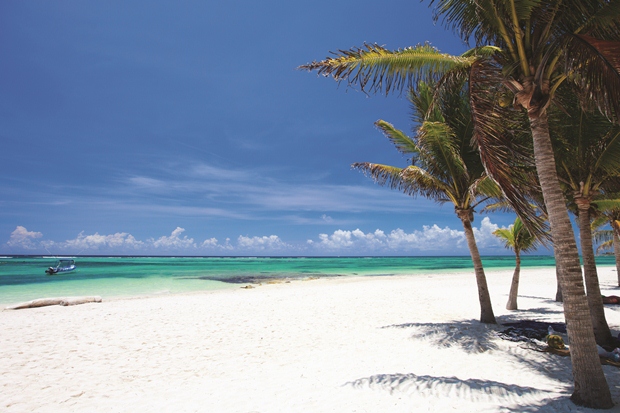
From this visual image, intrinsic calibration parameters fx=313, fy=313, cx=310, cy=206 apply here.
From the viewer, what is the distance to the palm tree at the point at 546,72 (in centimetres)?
358

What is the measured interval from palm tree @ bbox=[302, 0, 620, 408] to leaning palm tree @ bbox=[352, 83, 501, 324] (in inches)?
Result: 99.6

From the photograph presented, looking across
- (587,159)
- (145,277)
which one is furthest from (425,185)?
(145,277)

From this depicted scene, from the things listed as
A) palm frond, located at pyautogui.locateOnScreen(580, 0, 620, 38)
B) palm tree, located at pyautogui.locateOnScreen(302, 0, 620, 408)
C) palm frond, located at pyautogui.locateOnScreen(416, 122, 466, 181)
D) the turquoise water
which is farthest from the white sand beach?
the turquoise water

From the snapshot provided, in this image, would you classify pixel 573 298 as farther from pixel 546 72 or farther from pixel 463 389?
pixel 546 72

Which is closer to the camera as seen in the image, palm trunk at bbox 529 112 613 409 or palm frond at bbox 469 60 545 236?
palm trunk at bbox 529 112 613 409

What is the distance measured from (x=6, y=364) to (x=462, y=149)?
10495 mm

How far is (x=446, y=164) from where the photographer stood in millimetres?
7848

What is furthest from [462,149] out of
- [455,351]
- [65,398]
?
[65,398]

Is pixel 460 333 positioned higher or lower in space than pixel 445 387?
lower

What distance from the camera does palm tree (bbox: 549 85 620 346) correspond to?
5.78m

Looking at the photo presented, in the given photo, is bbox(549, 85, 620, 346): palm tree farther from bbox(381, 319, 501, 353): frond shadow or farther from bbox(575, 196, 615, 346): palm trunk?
bbox(381, 319, 501, 353): frond shadow

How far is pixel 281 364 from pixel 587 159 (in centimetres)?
708

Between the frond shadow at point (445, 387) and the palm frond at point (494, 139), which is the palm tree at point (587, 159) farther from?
the frond shadow at point (445, 387)

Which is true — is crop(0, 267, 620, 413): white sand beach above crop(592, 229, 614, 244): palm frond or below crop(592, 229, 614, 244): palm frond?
below
